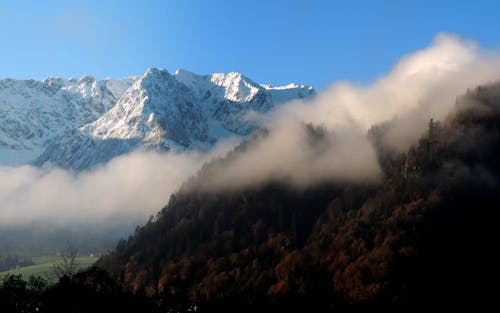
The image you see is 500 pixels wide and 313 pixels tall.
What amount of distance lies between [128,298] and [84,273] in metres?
14.8

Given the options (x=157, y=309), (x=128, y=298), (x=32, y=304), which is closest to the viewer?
(x=32, y=304)

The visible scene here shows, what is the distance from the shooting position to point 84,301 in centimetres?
16025

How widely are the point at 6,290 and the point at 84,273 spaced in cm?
2137

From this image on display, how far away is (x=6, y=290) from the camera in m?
169

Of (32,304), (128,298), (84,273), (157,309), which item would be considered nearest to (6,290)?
(32,304)

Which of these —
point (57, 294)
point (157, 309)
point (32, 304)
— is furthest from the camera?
point (157, 309)

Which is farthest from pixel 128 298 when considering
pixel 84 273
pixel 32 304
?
pixel 32 304

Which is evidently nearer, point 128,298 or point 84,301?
point 84,301

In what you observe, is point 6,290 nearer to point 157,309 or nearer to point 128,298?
point 128,298

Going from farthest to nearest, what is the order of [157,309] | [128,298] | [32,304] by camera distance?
1. [157,309]
2. [128,298]
3. [32,304]

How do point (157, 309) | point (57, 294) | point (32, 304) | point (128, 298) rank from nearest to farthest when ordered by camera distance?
point (57, 294) < point (32, 304) < point (128, 298) < point (157, 309)

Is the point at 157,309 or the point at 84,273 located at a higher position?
the point at 84,273

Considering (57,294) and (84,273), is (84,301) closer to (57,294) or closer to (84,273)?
(57,294)

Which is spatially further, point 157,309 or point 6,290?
point 157,309
